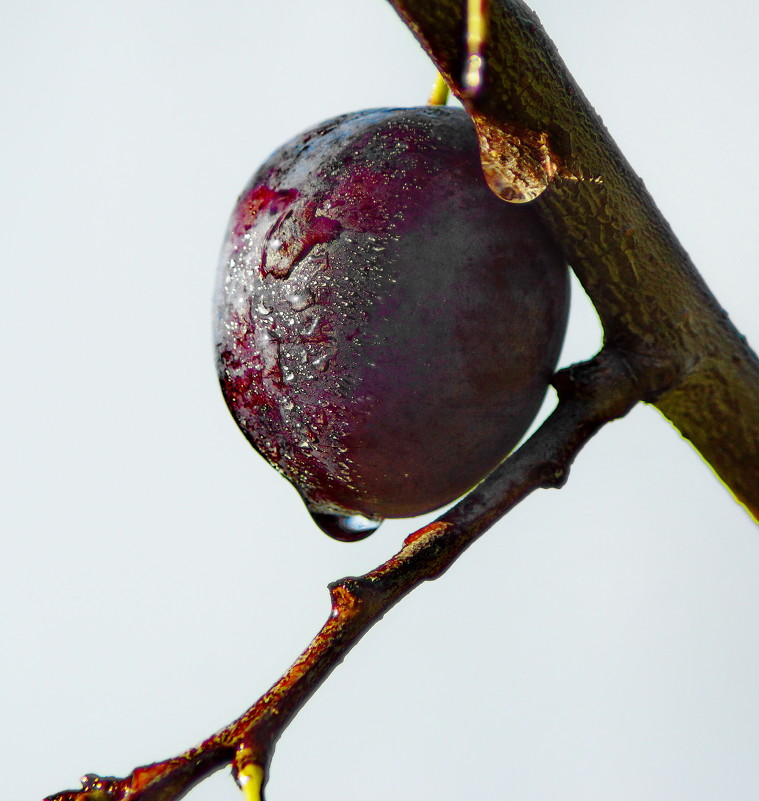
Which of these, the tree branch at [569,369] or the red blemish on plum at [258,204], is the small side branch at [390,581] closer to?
the tree branch at [569,369]

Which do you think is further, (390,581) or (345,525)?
(345,525)

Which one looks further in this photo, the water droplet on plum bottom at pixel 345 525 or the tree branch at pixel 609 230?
the water droplet on plum bottom at pixel 345 525

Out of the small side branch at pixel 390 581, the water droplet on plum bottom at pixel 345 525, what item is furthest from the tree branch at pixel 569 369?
the water droplet on plum bottom at pixel 345 525

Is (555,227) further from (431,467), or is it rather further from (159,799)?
(159,799)

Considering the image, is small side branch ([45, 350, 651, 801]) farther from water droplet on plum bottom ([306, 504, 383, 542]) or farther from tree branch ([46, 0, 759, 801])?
water droplet on plum bottom ([306, 504, 383, 542])

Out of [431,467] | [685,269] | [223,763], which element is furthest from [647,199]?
[223,763]

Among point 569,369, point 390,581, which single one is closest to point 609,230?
point 569,369

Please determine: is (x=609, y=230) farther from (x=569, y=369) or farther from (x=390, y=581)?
(x=390, y=581)
